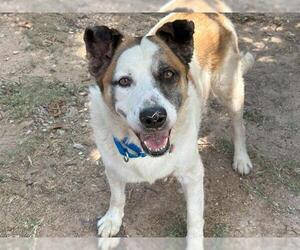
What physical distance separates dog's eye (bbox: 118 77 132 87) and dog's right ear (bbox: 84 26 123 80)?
0.21 m

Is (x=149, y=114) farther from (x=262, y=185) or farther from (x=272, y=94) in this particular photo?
(x=272, y=94)

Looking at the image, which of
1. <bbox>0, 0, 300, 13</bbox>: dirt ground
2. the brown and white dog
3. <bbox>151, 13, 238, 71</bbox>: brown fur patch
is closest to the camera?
the brown and white dog

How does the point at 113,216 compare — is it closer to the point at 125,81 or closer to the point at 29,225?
the point at 29,225

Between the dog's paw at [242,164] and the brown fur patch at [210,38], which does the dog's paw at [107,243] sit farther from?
the brown fur patch at [210,38]

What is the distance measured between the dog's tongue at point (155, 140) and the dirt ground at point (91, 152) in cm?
103

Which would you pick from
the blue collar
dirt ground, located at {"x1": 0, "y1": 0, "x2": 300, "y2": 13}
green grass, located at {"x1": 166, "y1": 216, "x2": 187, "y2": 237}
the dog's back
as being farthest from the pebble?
dirt ground, located at {"x1": 0, "y1": 0, "x2": 300, "y2": 13}

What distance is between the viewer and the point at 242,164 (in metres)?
4.59

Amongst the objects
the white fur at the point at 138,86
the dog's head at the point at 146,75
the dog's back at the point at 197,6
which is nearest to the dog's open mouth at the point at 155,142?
the dog's head at the point at 146,75

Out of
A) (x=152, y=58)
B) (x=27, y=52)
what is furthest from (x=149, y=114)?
(x=27, y=52)

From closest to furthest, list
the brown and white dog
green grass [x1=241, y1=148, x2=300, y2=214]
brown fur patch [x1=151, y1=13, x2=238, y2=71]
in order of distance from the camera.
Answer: the brown and white dog < brown fur patch [x1=151, y1=13, x2=238, y2=71] < green grass [x1=241, y1=148, x2=300, y2=214]

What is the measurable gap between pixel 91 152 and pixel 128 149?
4.13 feet

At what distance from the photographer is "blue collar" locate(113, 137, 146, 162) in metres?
3.60

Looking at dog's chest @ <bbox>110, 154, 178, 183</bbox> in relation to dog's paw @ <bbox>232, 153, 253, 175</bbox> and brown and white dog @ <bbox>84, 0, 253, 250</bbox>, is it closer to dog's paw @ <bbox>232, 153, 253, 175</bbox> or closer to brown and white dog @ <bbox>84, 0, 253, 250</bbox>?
brown and white dog @ <bbox>84, 0, 253, 250</bbox>

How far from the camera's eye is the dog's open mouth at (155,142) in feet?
10.9
